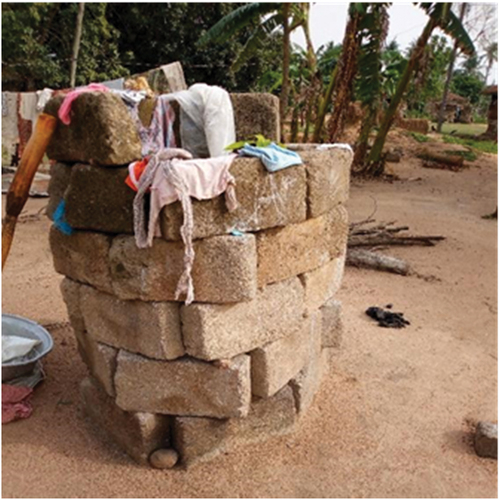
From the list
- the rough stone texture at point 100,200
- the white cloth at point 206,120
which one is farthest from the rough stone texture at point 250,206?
the white cloth at point 206,120

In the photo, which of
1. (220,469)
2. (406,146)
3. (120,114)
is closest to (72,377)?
(220,469)

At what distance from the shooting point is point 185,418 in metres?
3.22

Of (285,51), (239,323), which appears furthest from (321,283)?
(285,51)

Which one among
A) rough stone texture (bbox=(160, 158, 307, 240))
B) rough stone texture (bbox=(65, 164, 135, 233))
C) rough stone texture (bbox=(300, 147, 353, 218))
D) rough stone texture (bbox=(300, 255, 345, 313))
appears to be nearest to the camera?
rough stone texture (bbox=(160, 158, 307, 240))

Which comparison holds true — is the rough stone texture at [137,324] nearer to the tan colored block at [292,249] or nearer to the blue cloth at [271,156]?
the tan colored block at [292,249]

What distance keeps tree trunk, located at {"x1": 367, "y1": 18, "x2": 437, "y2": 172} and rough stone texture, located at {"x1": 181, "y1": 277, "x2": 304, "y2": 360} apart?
10.6m

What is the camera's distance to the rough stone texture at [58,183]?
3307mm

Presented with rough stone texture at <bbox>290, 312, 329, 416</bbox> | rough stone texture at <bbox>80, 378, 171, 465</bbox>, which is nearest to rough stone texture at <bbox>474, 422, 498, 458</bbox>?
rough stone texture at <bbox>290, 312, 329, 416</bbox>

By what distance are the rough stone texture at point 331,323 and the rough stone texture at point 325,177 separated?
85cm

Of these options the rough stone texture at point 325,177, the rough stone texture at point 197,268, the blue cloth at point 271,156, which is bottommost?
the rough stone texture at point 197,268

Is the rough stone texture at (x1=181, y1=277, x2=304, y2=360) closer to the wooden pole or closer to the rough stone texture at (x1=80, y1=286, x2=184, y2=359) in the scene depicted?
the rough stone texture at (x1=80, y1=286, x2=184, y2=359)

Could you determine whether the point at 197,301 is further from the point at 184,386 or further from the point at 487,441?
the point at 487,441

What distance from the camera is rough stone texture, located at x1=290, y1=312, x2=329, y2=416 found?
11.7 ft

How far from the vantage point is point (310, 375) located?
375 cm
